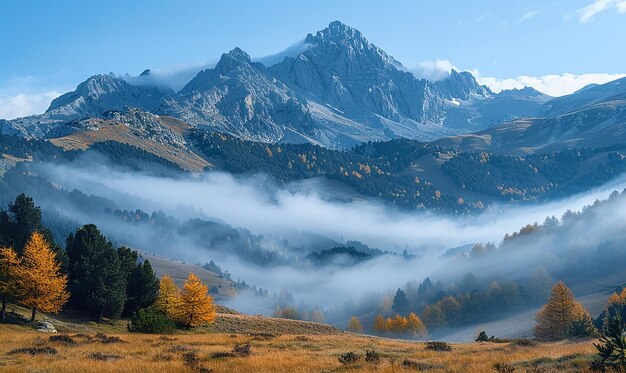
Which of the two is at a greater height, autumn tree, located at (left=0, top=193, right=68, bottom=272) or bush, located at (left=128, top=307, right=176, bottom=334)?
autumn tree, located at (left=0, top=193, right=68, bottom=272)

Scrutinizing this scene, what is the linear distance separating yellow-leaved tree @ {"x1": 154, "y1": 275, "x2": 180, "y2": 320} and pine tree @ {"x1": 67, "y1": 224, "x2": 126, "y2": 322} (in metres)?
5.44

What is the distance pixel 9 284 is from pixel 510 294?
189285mm

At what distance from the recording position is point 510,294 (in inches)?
7849

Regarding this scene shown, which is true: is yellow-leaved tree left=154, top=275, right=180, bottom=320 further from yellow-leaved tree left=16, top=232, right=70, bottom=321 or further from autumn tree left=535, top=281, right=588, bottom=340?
autumn tree left=535, top=281, right=588, bottom=340

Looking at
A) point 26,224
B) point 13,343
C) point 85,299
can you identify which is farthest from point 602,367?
point 26,224

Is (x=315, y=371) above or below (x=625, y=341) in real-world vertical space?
below

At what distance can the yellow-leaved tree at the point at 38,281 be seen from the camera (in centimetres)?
5181

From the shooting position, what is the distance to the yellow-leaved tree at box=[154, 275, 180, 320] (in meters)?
62.2

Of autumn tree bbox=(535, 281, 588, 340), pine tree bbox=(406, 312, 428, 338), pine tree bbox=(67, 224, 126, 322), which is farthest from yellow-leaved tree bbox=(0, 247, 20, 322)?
pine tree bbox=(406, 312, 428, 338)

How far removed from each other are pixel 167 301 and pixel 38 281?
17.7m

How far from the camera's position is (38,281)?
5200 cm

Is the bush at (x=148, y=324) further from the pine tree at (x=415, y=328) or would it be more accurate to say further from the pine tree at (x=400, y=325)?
the pine tree at (x=415, y=328)

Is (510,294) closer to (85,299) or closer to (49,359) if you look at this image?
(85,299)

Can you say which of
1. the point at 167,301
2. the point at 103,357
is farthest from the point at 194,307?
the point at 103,357
